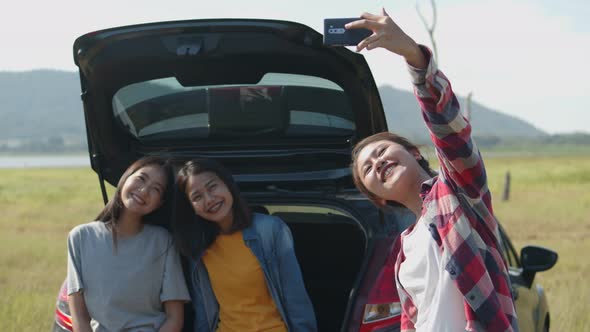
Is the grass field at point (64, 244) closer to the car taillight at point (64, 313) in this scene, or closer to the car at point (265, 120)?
the car at point (265, 120)

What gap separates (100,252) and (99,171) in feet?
2.54

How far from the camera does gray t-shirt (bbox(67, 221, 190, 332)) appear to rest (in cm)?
303

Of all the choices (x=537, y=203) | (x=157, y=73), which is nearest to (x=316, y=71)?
(x=157, y=73)

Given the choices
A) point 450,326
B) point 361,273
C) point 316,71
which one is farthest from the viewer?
point 316,71

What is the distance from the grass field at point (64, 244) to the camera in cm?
662

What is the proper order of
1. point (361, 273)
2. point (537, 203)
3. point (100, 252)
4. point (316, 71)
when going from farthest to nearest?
point (537, 203), point (316, 71), point (100, 252), point (361, 273)

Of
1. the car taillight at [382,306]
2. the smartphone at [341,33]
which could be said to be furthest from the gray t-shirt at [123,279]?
the smartphone at [341,33]

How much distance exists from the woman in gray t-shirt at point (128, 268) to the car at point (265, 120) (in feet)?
0.59

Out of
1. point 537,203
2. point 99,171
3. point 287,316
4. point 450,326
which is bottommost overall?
point 537,203

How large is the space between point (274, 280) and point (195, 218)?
0.41m

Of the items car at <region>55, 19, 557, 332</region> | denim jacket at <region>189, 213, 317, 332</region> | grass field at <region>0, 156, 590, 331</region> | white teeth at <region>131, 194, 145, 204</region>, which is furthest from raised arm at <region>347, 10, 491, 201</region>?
grass field at <region>0, 156, 590, 331</region>

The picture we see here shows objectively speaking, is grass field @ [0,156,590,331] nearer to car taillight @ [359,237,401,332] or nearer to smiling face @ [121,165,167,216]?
smiling face @ [121,165,167,216]

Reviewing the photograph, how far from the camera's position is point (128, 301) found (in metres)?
3.04

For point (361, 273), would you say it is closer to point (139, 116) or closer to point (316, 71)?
point (316, 71)
